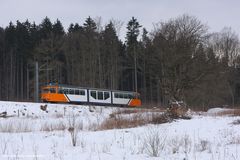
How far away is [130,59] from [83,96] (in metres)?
30.1

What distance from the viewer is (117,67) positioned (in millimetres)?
69312

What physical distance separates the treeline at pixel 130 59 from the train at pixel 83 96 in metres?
4.46

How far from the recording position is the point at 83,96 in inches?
1722

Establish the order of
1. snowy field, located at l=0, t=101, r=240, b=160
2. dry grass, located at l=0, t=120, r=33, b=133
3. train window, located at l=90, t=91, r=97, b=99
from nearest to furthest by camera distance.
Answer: snowy field, located at l=0, t=101, r=240, b=160, dry grass, located at l=0, t=120, r=33, b=133, train window, located at l=90, t=91, r=97, b=99

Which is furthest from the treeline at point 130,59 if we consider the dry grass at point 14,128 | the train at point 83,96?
the dry grass at point 14,128

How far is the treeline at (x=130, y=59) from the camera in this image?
41375 millimetres

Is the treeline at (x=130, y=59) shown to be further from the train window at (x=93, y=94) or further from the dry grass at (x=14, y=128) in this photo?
the dry grass at (x=14, y=128)

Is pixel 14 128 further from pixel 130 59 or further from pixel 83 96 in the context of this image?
pixel 130 59

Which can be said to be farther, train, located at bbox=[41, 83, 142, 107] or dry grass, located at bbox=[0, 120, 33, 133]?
train, located at bbox=[41, 83, 142, 107]

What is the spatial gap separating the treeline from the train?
446 cm

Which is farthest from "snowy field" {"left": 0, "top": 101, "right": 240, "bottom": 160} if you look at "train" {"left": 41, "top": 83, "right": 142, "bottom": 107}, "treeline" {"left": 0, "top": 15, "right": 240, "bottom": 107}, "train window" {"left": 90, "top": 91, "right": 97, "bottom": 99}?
"train window" {"left": 90, "top": 91, "right": 97, "bottom": 99}

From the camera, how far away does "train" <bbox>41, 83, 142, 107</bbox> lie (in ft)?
136

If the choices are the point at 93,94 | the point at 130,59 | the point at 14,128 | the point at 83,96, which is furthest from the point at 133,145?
the point at 130,59

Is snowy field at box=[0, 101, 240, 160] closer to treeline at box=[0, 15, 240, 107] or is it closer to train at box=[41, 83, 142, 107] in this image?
treeline at box=[0, 15, 240, 107]
